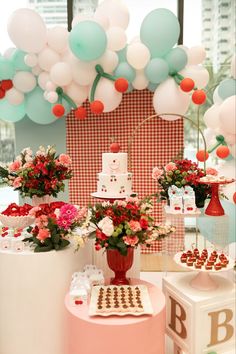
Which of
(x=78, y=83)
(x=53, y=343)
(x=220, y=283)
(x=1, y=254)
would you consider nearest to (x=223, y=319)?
(x=220, y=283)

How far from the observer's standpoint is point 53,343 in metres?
2.80

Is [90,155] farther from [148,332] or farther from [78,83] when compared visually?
[148,332]

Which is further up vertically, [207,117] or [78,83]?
[78,83]

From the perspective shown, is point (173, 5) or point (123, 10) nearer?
→ point (123, 10)

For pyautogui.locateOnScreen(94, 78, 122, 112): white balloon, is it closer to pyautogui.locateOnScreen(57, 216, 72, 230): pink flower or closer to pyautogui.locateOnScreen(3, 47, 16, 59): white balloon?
pyautogui.locateOnScreen(3, 47, 16, 59): white balloon

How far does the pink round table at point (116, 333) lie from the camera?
223 centimetres

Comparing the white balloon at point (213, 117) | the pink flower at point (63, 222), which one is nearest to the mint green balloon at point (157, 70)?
the white balloon at point (213, 117)

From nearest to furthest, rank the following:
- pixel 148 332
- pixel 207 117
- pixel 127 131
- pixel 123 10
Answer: pixel 148 332, pixel 123 10, pixel 207 117, pixel 127 131

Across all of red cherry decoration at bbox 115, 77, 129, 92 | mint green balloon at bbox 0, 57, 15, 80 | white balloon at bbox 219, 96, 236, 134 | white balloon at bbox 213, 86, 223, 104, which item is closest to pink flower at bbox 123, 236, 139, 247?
white balloon at bbox 219, 96, 236, 134

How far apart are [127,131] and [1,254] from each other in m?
2.96

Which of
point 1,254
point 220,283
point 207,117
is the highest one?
point 207,117

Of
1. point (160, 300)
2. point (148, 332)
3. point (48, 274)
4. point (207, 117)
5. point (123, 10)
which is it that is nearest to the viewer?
point (148, 332)

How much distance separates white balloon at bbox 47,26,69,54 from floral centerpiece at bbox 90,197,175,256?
2391mm

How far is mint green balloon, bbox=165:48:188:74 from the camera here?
4363 mm
